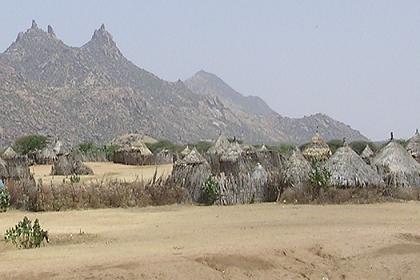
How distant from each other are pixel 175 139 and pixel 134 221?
78635 millimetres

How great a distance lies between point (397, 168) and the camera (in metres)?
22.5

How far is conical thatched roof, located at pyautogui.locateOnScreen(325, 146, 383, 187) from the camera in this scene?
20359mm

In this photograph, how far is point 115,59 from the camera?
11838 centimetres

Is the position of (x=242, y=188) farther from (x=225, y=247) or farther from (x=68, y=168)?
(x=68, y=168)

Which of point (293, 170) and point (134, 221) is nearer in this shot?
point (134, 221)

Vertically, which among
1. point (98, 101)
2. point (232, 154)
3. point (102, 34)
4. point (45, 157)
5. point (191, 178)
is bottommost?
point (191, 178)

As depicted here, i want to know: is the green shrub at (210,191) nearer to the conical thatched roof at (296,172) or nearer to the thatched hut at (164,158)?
the conical thatched roof at (296,172)

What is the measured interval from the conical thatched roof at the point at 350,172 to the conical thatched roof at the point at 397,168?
917 millimetres

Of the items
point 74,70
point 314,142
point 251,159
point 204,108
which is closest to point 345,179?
point 251,159

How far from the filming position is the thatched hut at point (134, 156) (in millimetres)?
41312

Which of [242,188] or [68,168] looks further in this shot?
[68,168]

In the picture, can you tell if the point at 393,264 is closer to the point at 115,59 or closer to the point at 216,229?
the point at 216,229

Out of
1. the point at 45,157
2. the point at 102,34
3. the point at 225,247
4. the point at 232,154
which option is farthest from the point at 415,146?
the point at 102,34

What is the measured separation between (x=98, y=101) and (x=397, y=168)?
222 feet
